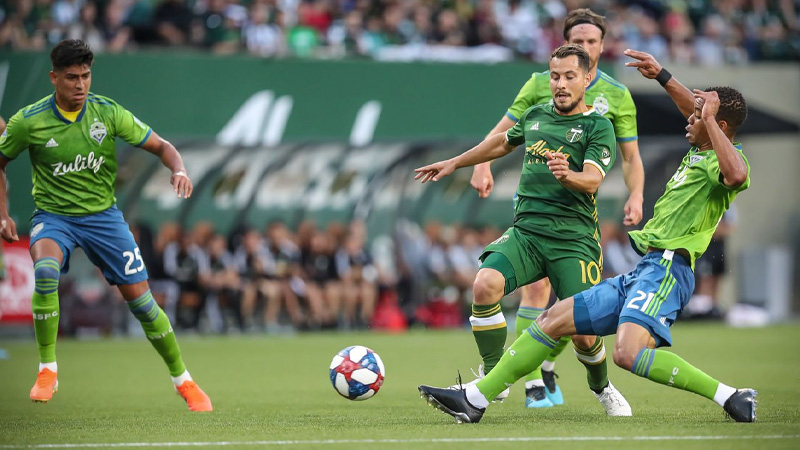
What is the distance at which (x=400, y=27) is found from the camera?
21438 mm

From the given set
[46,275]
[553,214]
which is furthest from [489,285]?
[46,275]

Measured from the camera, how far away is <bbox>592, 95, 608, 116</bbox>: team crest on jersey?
812 cm

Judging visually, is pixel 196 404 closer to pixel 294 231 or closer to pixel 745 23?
pixel 294 231

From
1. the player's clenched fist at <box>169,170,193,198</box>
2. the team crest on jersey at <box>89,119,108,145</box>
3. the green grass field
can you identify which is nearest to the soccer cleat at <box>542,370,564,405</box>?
the green grass field

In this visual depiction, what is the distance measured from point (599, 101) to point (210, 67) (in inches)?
479

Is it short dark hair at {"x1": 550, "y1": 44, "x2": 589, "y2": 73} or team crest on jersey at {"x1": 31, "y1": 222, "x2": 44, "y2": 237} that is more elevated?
short dark hair at {"x1": 550, "y1": 44, "x2": 589, "y2": 73}

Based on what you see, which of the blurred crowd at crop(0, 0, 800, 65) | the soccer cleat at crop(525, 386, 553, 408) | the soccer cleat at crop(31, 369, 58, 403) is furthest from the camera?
the blurred crowd at crop(0, 0, 800, 65)

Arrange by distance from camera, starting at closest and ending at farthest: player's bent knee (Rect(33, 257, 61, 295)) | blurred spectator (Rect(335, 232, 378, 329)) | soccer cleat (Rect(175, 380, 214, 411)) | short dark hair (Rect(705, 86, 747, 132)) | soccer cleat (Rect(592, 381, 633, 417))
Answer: short dark hair (Rect(705, 86, 747, 132)) < soccer cleat (Rect(592, 381, 633, 417)) < player's bent knee (Rect(33, 257, 61, 295)) < soccer cleat (Rect(175, 380, 214, 411)) < blurred spectator (Rect(335, 232, 378, 329))

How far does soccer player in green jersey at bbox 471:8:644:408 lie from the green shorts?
741 mm

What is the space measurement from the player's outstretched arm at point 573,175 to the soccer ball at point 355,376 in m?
1.86

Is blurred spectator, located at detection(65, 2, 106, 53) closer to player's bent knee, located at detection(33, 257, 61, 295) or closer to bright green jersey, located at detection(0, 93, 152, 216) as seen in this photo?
bright green jersey, located at detection(0, 93, 152, 216)

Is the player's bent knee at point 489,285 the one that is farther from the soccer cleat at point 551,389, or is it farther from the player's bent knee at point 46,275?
the player's bent knee at point 46,275

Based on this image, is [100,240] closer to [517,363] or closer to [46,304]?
[46,304]

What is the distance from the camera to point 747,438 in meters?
5.98
